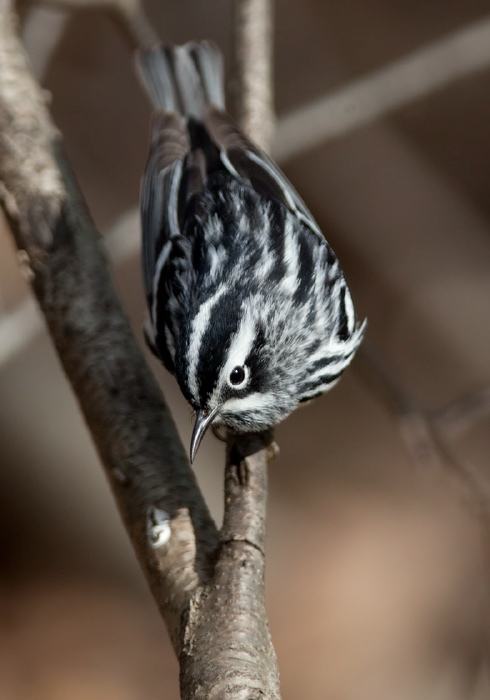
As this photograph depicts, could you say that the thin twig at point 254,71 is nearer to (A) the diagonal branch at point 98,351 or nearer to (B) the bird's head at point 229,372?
(A) the diagonal branch at point 98,351

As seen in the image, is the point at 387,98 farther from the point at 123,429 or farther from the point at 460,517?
the point at 460,517

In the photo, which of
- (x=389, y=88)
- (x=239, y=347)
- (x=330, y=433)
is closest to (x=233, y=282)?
(x=239, y=347)

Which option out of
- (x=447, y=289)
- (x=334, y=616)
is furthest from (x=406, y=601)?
(x=447, y=289)

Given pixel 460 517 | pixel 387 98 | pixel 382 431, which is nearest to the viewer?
pixel 387 98

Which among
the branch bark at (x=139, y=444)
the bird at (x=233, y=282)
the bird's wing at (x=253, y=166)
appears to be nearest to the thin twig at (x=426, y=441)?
the bird at (x=233, y=282)

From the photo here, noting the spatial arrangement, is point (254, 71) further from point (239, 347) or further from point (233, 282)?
point (239, 347)

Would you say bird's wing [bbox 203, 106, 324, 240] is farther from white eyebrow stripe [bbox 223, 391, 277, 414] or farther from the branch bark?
white eyebrow stripe [bbox 223, 391, 277, 414]

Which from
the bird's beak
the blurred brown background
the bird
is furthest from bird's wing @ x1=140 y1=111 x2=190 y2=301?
the bird's beak

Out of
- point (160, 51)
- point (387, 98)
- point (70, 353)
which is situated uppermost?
point (160, 51)
